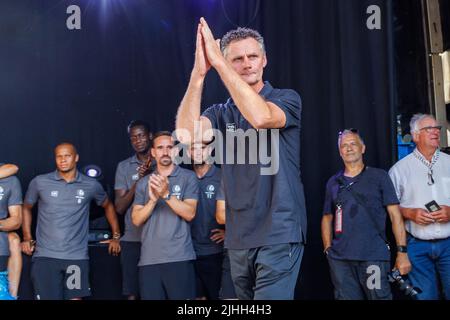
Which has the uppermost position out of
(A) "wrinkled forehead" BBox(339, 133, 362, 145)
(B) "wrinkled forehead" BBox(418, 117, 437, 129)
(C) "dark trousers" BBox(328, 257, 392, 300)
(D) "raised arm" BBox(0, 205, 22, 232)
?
(B) "wrinkled forehead" BBox(418, 117, 437, 129)

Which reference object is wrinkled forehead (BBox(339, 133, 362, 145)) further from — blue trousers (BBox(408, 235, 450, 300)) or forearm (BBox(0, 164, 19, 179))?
forearm (BBox(0, 164, 19, 179))

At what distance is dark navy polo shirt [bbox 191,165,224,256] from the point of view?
4.91m

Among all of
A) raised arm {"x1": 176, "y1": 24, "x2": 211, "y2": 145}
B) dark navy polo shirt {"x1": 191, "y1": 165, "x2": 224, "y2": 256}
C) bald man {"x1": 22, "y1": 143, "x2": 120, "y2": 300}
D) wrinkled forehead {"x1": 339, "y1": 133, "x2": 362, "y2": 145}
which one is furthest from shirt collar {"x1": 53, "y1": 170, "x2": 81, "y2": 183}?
raised arm {"x1": 176, "y1": 24, "x2": 211, "y2": 145}

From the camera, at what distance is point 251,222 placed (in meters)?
2.59

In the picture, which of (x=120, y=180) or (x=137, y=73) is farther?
(x=137, y=73)

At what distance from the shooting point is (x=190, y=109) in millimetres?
2658

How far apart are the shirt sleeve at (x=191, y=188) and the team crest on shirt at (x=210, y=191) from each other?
0.82 ft

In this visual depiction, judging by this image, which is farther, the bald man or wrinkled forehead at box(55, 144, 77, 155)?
wrinkled forehead at box(55, 144, 77, 155)

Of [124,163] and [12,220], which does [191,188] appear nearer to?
[124,163]

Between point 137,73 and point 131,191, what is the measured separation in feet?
3.55

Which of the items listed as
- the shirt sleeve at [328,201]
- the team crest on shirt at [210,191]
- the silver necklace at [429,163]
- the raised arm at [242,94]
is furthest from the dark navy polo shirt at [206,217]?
the raised arm at [242,94]

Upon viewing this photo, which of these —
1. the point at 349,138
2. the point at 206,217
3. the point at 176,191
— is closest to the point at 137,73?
the point at 176,191

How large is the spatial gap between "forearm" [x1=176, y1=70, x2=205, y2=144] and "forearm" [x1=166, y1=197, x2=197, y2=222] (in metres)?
1.93

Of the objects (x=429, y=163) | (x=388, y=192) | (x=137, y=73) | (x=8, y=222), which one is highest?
(x=137, y=73)
